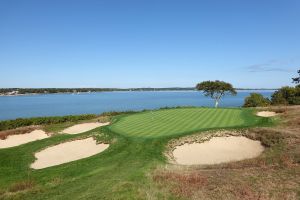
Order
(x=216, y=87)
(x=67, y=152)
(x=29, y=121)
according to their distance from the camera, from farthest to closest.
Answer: (x=216, y=87), (x=29, y=121), (x=67, y=152)

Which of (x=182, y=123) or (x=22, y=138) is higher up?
(x=182, y=123)

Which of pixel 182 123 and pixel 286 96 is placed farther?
pixel 286 96

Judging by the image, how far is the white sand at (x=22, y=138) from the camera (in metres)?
33.1

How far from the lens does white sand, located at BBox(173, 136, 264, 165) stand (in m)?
21.4

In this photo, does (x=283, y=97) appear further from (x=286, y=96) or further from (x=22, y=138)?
(x=22, y=138)

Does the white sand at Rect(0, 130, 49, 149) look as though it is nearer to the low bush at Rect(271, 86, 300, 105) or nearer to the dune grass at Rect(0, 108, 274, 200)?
the dune grass at Rect(0, 108, 274, 200)

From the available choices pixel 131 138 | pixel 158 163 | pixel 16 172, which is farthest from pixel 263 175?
pixel 16 172

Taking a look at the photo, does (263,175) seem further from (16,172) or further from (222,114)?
(222,114)

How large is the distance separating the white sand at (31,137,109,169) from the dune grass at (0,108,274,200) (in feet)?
2.53

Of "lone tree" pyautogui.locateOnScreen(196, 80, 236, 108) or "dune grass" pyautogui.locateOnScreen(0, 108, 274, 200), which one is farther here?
"lone tree" pyautogui.locateOnScreen(196, 80, 236, 108)

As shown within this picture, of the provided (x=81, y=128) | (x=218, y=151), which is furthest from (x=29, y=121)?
(x=218, y=151)

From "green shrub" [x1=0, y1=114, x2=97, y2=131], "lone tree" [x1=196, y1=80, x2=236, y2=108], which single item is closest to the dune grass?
"green shrub" [x1=0, y1=114, x2=97, y2=131]

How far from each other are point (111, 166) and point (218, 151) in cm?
879

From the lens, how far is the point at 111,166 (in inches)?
766
